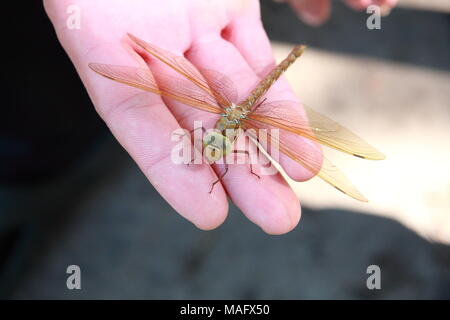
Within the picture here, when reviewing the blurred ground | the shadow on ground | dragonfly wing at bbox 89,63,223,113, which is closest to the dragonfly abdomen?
dragonfly wing at bbox 89,63,223,113

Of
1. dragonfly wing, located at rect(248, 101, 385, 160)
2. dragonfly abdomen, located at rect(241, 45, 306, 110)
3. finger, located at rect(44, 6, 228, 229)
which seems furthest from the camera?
dragonfly abdomen, located at rect(241, 45, 306, 110)

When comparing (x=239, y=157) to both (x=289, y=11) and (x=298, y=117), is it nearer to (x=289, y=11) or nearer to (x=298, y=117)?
(x=298, y=117)

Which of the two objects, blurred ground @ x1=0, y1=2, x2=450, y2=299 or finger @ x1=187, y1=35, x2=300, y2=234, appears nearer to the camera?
finger @ x1=187, y1=35, x2=300, y2=234

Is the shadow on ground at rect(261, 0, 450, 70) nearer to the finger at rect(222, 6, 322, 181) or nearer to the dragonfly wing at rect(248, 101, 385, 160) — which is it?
the finger at rect(222, 6, 322, 181)

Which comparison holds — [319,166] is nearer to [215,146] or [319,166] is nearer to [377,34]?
[215,146]

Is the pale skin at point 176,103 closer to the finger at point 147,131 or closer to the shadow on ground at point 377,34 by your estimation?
the finger at point 147,131
